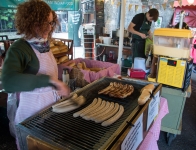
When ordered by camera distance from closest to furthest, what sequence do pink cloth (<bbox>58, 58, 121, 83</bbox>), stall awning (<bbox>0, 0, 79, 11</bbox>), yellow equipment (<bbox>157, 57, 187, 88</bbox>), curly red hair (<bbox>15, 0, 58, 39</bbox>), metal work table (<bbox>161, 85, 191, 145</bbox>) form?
curly red hair (<bbox>15, 0, 58, 39</bbox>)
yellow equipment (<bbox>157, 57, 187, 88</bbox>)
metal work table (<bbox>161, 85, 191, 145</bbox>)
pink cloth (<bbox>58, 58, 121, 83</bbox>)
stall awning (<bbox>0, 0, 79, 11</bbox>)

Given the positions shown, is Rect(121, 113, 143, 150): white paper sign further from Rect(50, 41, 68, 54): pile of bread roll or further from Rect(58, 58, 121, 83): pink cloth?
Rect(50, 41, 68, 54): pile of bread roll

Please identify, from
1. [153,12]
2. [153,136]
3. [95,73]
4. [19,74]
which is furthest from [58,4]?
[153,136]

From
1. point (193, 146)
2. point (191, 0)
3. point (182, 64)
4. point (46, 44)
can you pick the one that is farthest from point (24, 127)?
point (191, 0)

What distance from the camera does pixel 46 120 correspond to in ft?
3.82

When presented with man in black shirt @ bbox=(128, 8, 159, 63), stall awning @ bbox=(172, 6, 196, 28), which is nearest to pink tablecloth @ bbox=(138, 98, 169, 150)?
man in black shirt @ bbox=(128, 8, 159, 63)

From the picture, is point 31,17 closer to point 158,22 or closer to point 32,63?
point 32,63

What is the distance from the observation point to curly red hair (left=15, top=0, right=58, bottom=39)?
1249 millimetres

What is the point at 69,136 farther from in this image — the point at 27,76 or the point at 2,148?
the point at 2,148

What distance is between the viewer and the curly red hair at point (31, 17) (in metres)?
1.25

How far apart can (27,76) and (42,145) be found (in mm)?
411

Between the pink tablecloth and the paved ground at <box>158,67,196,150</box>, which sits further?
the paved ground at <box>158,67,196,150</box>

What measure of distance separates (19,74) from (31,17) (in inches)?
17.6

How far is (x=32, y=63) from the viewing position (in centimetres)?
130

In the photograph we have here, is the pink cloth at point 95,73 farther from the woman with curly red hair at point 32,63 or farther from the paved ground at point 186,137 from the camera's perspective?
the paved ground at point 186,137
